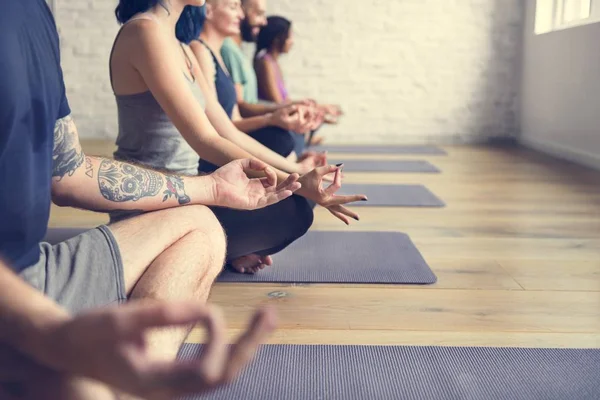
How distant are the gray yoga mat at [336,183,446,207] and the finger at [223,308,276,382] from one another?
2.55m

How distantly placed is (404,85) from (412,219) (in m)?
3.51

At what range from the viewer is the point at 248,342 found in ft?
1.72

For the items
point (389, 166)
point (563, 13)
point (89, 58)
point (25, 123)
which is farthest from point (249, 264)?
point (89, 58)

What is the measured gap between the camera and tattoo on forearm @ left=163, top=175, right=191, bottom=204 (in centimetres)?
137

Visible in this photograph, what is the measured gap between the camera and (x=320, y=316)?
1642 mm

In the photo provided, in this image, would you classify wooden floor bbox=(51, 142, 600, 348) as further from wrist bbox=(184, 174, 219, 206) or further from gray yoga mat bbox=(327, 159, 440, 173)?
gray yoga mat bbox=(327, 159, 440, 173)

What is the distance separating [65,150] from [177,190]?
0.90 ft

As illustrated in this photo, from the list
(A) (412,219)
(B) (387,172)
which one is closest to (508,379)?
(A) (412,219)

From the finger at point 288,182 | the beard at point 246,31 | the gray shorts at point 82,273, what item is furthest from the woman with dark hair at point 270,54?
the gray shorts at point 82,273

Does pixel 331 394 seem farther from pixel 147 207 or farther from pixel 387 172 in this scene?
pixel 387 172

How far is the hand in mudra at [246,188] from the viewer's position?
1414 millimetres

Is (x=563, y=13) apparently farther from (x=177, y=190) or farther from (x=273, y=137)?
(x=177, y=190)

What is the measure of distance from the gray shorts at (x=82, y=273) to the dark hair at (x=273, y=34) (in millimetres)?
3442

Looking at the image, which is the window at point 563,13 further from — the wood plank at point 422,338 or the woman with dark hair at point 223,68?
the wood plank at point 422,338
